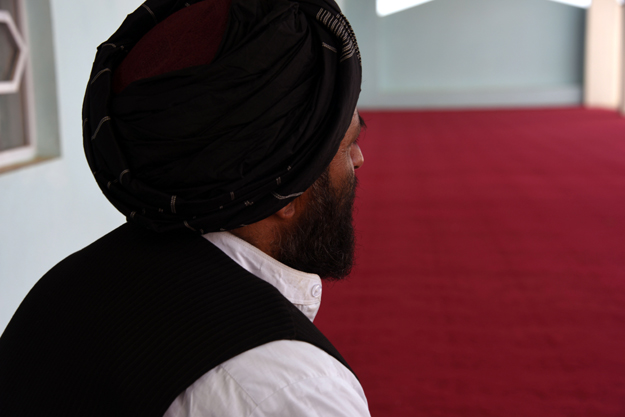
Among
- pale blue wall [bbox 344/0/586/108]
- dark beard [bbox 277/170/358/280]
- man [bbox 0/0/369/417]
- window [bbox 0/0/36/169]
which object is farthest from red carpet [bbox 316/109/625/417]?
pale blue wall [bbox 344/0/586/108]

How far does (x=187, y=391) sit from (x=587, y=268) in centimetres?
301

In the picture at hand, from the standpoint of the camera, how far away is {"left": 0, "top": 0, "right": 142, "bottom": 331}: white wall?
1.94 metres

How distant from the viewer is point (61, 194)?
7.64ft

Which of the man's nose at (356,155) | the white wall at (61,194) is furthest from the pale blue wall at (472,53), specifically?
the man's nose at (356,155)

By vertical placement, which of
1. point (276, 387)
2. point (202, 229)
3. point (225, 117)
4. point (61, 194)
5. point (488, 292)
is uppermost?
point (225, 117)

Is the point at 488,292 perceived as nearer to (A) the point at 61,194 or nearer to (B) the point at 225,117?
(A) the point at 61,194

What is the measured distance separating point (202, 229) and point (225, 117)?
18 centimetres

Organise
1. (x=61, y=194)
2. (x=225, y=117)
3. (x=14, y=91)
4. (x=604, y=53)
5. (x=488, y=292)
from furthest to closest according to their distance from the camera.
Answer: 1. (x=604, y=53)
2. (x=488, y=292)
3. (x=61, y=194)
4. (x=14, y=91)
5. (x=225, y=117)

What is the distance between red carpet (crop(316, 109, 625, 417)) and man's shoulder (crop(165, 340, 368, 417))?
1.36 metres

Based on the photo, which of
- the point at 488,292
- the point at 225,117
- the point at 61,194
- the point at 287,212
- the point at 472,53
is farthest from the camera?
the point at 472,53

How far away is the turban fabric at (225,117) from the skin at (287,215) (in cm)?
7

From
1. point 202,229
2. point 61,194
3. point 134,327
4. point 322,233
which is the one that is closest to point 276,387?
point 134,327

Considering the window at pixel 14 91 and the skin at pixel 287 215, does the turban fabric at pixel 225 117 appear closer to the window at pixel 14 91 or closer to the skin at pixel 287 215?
the skin at pixel 287 215

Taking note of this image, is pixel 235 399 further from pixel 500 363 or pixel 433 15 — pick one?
pixel 433 15
